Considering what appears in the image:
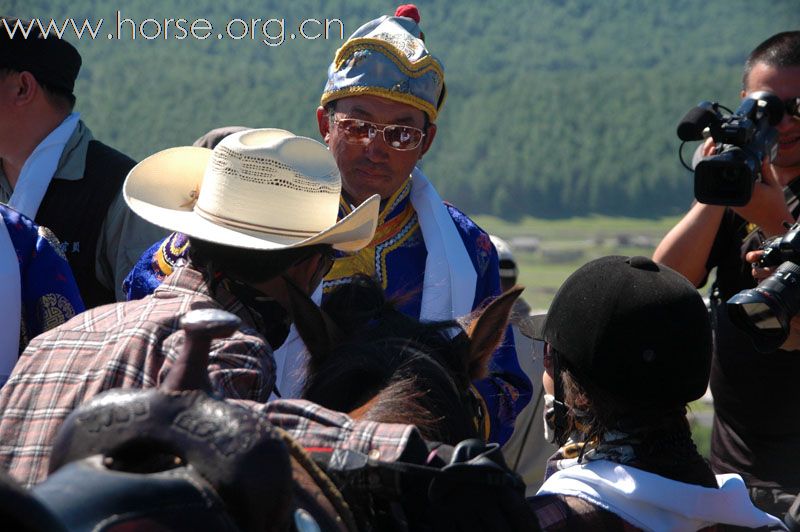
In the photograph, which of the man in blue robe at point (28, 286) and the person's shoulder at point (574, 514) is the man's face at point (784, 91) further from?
the man in blue robe at point (28, 286)

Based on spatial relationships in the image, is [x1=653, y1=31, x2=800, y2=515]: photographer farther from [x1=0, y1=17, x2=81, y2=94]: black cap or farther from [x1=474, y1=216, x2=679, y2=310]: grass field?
[x1=474, y1=216, x2=679, y2=310]: grass field

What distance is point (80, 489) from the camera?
971mm

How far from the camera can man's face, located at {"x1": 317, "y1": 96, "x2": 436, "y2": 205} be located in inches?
120

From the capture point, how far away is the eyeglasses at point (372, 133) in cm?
305

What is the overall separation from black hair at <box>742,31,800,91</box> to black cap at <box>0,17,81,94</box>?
222 centimetres

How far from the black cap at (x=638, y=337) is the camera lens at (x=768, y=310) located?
68cm

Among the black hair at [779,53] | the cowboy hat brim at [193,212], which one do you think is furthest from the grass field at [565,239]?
the cowboy hat brim at [193,212]

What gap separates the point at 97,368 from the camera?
1.64 metres

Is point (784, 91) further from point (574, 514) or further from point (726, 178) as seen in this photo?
point (574, 514)

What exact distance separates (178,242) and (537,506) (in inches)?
41.0

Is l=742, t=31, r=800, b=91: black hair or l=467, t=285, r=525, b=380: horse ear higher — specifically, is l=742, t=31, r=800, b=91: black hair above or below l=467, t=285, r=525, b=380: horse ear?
above

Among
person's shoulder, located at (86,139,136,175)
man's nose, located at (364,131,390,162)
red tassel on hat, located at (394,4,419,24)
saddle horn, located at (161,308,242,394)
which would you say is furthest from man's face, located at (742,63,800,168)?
saddle horn, located at (161,308,242,394)

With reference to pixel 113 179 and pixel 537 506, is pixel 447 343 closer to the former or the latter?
pixel 537 506

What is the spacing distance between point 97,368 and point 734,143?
2055mm
